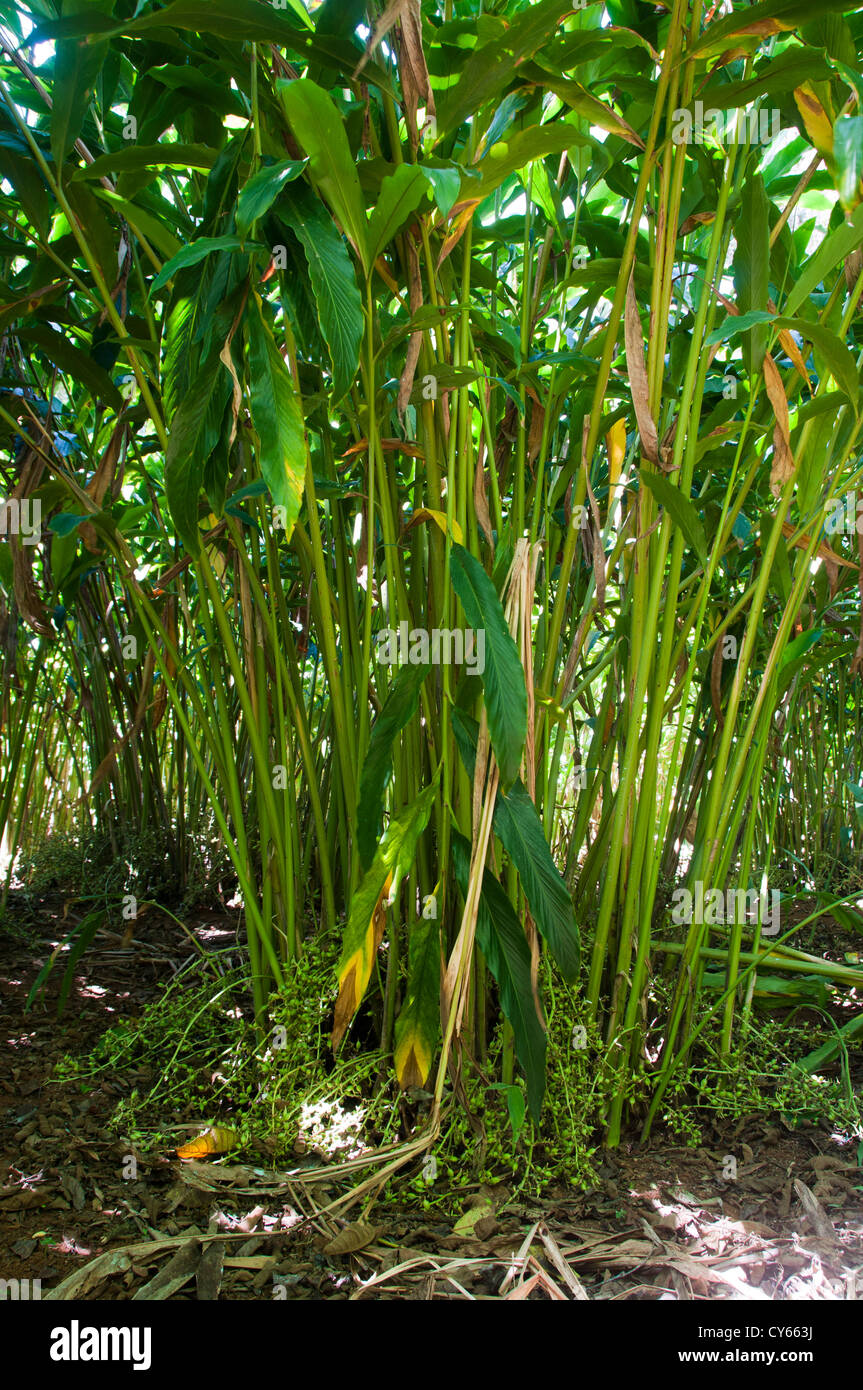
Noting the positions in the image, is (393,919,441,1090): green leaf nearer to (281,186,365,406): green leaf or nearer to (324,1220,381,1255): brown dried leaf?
(324,1220,381,1255): brown dried leaf

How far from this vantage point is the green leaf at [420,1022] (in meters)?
0.84

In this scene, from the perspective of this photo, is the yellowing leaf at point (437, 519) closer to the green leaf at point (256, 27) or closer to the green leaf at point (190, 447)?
the green leaf at point (190, 447)

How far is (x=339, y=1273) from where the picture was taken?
796mm

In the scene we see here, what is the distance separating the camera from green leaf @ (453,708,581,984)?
0.81 m

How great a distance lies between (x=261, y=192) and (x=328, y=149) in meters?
0.12

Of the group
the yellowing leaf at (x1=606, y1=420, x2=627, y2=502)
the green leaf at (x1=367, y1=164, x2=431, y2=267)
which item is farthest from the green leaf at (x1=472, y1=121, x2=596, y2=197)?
the yellowing leaf at (x1=606, y1=420, x2=627, y2=502)

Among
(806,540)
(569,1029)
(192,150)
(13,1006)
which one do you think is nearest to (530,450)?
(806,540)

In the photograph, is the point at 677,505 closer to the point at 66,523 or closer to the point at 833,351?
the point at 833,351

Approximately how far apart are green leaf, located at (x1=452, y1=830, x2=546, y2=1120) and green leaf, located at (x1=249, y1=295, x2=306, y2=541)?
1.35ft

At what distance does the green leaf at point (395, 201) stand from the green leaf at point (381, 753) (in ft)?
1.39

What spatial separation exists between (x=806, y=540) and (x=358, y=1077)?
88 centimetres

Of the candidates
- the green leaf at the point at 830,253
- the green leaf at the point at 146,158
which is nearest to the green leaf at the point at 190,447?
the green leaf at the point at 146,158

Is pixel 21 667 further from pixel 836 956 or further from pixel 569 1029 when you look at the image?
pixel 836 956

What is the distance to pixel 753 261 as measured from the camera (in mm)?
951
